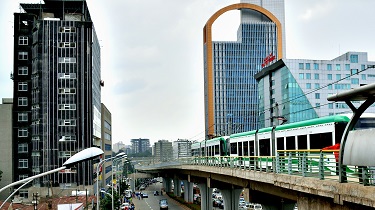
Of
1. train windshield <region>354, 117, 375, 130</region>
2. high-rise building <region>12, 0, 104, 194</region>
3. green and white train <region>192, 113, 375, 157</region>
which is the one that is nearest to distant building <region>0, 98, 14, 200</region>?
high-rise building <region>12, 0, 104, 194</region>

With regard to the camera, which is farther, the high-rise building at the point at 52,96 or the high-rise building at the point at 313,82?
the high-rise building at the point at 313,82

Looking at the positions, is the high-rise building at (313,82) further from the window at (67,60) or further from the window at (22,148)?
the window at (22,148)

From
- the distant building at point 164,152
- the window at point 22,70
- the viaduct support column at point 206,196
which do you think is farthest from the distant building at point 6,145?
the viaduct support column at point 206,196

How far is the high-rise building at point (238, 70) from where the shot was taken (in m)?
149

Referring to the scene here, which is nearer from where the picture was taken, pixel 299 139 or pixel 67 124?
pixel 299 139

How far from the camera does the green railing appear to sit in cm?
1263

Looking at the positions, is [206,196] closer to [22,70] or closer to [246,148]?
[246,148]

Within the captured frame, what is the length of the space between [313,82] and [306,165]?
274 feet

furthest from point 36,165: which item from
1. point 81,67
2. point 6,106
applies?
point 81,67

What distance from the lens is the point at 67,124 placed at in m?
63.3

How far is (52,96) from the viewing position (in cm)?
6331

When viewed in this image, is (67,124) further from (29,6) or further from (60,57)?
(29,6)

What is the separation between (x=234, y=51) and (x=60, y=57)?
308 feet

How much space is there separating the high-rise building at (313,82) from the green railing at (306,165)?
54.5 meters
